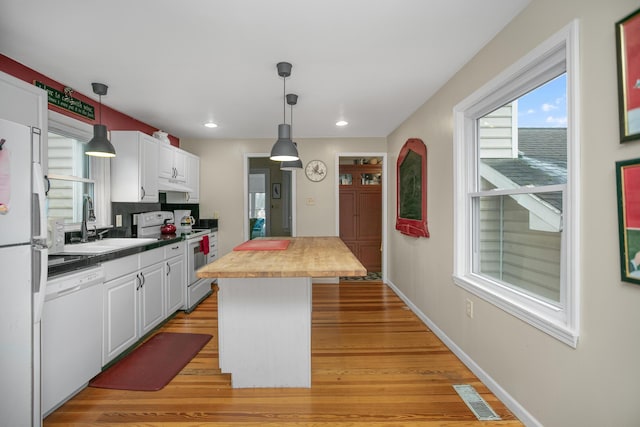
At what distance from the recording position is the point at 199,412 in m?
1.90

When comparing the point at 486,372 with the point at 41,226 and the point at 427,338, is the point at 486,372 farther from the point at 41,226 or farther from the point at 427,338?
the point at 41,226

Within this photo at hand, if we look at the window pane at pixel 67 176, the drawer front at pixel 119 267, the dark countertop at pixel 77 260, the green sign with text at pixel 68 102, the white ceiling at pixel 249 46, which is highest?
the white ceiling at pixel 249 46

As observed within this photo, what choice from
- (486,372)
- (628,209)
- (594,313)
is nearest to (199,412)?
(486,372)

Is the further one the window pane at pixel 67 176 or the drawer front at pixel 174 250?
the drawer front at pixel 174 250

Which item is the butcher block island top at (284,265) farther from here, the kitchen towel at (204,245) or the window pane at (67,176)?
the kitchen towel at (204,245)

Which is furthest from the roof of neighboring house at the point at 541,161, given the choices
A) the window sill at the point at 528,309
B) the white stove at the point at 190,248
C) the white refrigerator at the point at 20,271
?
the white stove at the point at 190,248

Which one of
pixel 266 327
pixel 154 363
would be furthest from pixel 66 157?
pixel 266 327

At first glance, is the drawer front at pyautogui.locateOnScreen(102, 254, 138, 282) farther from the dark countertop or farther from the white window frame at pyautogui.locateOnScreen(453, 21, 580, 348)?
the white window frame at pyautogui.locateOnScreen(453, 21, 580, 348)

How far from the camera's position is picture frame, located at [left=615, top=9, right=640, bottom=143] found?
3.74 ft

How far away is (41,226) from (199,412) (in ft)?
4.45

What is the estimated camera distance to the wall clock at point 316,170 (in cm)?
498

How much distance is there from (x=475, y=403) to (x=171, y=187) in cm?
385

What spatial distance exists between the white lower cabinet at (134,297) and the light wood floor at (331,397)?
0.41 m

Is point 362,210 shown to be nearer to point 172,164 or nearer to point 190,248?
point 190,248
